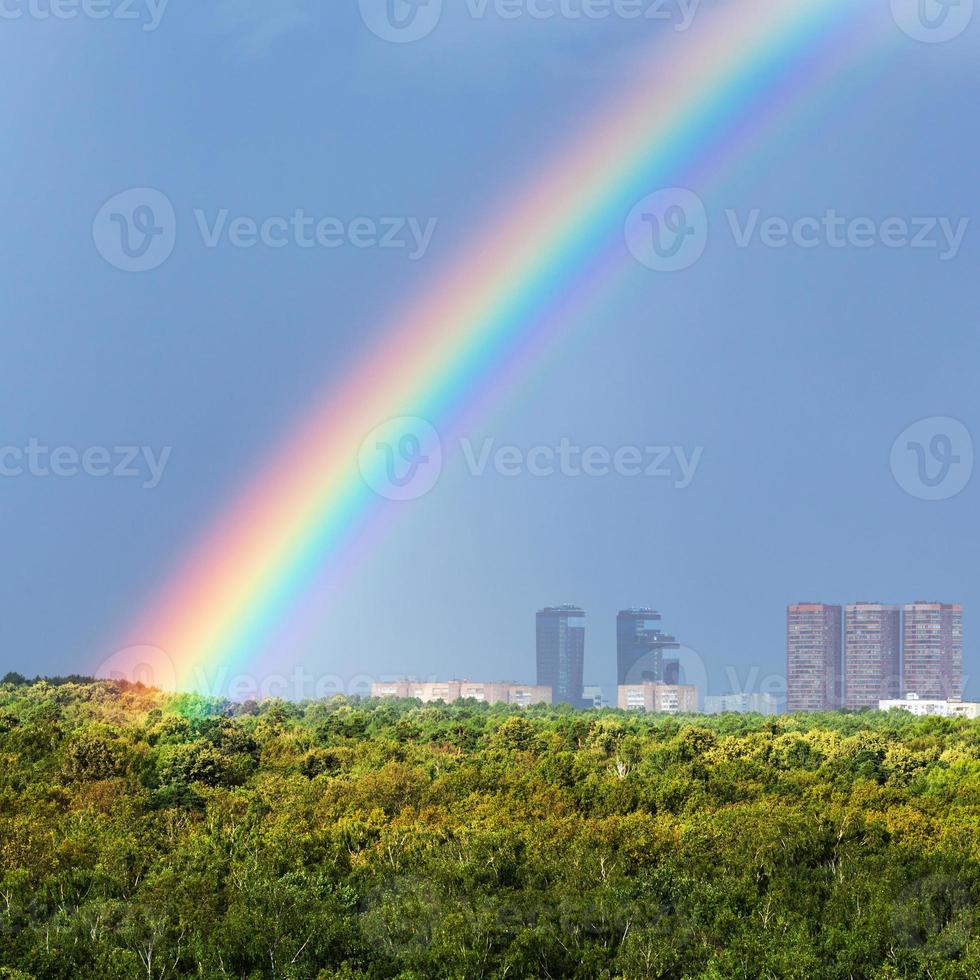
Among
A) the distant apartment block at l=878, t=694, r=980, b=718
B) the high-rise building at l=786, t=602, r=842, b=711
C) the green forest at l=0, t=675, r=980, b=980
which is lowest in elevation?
the green forest at l=0, t=675, r=980, b=980

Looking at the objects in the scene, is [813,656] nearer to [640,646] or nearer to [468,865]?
[640,646]

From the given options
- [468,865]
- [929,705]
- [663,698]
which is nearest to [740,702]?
[663,698]

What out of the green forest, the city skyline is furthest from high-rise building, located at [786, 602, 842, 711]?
the green forest

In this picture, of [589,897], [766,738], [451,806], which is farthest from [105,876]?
[766,738]

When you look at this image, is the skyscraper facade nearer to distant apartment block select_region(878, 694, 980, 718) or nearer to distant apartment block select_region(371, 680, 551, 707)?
distant apartment block select_region(371, 680, 551, 707)

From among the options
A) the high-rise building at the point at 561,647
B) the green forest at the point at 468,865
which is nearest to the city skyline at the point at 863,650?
the high-rise building at the point at 561,647

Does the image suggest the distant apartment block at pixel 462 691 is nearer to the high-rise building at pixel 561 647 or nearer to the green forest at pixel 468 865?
the high-rise building at pixel 561 647

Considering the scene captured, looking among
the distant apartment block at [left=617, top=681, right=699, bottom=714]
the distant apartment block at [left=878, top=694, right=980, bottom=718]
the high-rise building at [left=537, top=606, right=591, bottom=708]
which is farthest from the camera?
the high-rise building at [left=537, top=606, right=591, bottom=708]

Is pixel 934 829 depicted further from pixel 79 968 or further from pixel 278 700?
pixel 278 700
